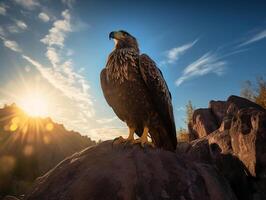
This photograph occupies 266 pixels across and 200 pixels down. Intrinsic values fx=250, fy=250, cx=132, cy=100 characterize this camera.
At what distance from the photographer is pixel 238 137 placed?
497 inches

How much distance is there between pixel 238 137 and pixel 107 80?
8.47m

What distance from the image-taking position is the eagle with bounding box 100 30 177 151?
6.69 meters

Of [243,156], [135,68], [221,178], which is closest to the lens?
[221,178]

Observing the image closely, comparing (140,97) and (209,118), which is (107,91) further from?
(209,118)

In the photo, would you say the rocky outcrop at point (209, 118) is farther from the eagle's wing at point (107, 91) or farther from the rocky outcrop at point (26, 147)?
the rocky outcrop at point (26, 147)

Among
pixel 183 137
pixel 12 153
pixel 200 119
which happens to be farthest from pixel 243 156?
pixel 12 153

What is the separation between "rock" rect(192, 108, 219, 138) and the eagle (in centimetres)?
1694

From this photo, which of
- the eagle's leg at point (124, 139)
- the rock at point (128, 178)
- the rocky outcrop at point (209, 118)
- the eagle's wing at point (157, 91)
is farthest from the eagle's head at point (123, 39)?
the rocky outcrop at point (209, 118)

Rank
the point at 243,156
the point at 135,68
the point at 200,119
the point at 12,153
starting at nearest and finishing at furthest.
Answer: the point at 135,68 → the point at 243,156 → the point at 200,119 → the point at 12,153

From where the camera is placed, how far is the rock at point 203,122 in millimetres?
23414

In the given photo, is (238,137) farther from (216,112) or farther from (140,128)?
(216,112)

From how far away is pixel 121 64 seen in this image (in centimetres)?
690

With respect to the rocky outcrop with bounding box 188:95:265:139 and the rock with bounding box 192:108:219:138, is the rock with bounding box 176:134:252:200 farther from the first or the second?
the rock with bounding box 192:108:219:138

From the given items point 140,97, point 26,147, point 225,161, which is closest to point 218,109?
point 225,161
